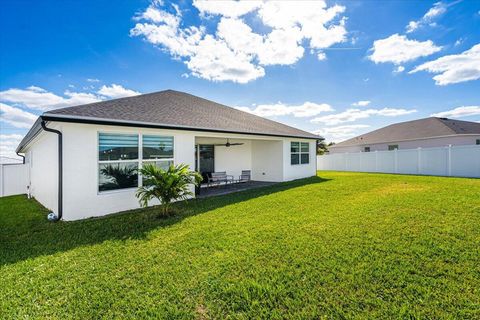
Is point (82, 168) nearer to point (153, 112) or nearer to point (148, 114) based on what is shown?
point (148, 114)

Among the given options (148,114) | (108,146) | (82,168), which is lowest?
(82,168)

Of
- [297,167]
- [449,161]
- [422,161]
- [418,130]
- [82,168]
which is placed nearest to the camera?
[82,168]

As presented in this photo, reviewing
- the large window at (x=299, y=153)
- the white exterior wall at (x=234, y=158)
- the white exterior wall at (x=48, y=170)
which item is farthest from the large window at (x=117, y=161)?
the large window at (x=299, y=153)

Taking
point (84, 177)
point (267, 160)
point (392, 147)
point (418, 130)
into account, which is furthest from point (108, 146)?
point (418, 130)

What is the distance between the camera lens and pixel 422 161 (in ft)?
57.2

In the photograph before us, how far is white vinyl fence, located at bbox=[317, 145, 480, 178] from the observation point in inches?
596

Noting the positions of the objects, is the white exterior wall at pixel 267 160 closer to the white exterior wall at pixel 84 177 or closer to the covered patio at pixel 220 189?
the covered patio at pixel 220 189

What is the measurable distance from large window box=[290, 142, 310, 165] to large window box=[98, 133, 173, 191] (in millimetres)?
9712

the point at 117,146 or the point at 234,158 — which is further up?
the point at 117,146

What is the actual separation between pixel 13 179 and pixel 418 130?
35811mm

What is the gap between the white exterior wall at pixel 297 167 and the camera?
1512cm

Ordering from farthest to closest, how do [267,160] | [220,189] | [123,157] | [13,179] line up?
1. [267,160]
2. [13,179]
3. [220,189]
4. [123,157]

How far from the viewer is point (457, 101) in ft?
76.9

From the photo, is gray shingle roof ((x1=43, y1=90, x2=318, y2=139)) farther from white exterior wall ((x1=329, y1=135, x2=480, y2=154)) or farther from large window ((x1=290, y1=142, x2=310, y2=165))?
white exterior wall ((x1=329, y1=135, x2=480, y2=154))
